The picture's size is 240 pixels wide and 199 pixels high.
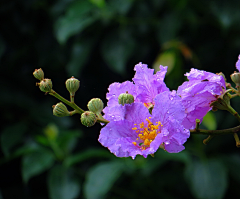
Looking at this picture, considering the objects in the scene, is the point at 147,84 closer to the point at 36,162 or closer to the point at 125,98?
the point at 125,98

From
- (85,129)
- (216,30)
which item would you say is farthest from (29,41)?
(216,30)

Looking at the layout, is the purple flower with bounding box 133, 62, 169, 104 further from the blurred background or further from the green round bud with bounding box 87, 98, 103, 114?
the blurred background

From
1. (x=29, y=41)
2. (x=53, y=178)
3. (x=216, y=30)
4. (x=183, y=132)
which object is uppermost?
(x=29, y=41)

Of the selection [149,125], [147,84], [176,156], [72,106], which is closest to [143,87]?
[147,84]

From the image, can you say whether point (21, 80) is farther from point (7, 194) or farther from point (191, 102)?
point (191, 102)

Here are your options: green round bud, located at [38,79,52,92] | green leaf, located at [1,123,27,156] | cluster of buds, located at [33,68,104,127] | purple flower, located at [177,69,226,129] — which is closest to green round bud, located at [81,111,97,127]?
cluster of buds, located at [33,68,104,127]
